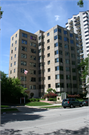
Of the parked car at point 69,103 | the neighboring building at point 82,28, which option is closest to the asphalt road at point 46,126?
the parked car at point 69,103

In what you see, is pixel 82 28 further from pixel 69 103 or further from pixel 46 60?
pixel 69 103

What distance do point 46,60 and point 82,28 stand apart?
5314cm

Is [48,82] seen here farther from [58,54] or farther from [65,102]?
[65,102]

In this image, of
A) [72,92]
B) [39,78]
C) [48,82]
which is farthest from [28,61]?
[72,92]

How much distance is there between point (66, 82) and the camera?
44562 mm

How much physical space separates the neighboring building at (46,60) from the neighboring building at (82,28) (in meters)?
31.6

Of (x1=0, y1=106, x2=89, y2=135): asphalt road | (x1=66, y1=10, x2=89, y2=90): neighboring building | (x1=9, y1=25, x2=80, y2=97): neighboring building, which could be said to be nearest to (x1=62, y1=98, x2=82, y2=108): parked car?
(x1=0, y1=106, x2=89, y2=135): asphalt road

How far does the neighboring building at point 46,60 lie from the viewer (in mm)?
45344

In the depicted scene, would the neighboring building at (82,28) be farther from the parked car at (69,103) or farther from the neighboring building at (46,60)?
the parked car at (69,103)

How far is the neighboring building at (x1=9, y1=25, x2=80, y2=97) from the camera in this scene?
149 ft

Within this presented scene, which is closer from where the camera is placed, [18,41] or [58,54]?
[58,54]

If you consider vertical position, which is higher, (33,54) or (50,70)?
(33,54)

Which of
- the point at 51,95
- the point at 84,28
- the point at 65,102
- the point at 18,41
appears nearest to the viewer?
the point at 65,102

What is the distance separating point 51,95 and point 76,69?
731 inches
